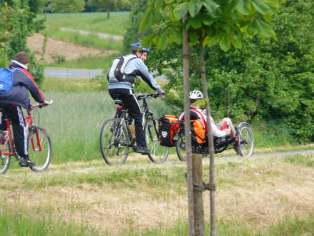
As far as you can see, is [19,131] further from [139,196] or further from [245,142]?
[245,142]

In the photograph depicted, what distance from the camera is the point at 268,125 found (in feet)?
73.9

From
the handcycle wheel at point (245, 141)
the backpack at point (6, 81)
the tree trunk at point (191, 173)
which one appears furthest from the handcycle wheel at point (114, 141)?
the tree trunk at point (191, 173)

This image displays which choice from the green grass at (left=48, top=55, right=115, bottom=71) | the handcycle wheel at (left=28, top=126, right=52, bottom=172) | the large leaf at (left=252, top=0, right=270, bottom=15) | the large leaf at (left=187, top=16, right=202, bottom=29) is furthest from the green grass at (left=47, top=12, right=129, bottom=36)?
the large leaf at (left=252, top=0, right=270, bottom=15)

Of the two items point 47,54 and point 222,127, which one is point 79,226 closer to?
point 222,127

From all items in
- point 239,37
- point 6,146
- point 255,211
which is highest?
point 239,37

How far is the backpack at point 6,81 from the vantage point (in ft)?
42.5

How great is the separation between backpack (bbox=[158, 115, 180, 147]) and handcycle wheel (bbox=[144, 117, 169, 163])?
13 centimetres

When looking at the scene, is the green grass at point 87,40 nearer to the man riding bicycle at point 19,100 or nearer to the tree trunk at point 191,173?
the man riding bicycle at point 19,100

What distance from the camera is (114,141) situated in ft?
48.6

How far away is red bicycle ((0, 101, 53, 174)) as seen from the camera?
1342 centimetres

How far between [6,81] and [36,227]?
11.1 ft

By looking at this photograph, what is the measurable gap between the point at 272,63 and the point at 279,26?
89cm

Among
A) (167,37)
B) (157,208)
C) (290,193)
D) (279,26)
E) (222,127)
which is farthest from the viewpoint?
(279,26)

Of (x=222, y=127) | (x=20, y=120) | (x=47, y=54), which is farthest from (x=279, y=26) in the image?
(x=47, y=54)
